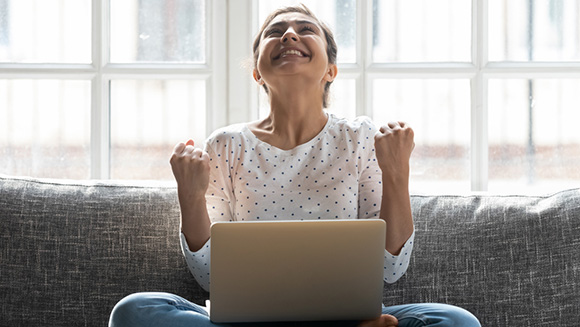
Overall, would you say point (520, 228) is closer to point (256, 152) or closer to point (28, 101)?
point (256, 152)

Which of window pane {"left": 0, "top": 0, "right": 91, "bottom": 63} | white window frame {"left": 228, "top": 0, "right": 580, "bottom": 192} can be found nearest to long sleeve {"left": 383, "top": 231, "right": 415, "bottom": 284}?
white window frame {"left": 228, "top": 0, "right": 580, "bottom": 192}

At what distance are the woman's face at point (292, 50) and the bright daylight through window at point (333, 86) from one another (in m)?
0.45

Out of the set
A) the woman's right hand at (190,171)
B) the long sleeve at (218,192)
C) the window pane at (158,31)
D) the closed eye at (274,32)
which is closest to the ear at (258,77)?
the closed eye at (274,32)

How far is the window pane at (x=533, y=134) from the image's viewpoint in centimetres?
232

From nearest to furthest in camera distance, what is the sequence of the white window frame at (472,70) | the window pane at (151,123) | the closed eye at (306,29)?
1. the closed eye at (306,29)
2. the white window frame at (472,70)
3. the window pane at (151,123)

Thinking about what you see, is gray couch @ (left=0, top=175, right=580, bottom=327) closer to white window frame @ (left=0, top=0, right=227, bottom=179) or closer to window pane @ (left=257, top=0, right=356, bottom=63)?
white window frame @ (left=0, top=0, right=227, bottom=179)

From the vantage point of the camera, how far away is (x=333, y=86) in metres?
2.26

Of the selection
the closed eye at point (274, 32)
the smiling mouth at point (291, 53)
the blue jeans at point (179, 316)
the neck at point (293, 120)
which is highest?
the closed eye at point (274, 32)

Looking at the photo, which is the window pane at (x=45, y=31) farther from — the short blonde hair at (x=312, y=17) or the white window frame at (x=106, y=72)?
the short blonde hair at (x=312, y=17)

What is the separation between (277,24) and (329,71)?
0.21m

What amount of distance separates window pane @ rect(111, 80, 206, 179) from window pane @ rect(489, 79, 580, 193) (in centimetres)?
100

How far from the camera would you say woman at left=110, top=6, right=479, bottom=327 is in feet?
5.49

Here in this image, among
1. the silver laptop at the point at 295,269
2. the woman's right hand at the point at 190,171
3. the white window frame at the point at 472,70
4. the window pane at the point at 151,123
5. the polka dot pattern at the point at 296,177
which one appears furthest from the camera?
the window pane at the point at 151,123

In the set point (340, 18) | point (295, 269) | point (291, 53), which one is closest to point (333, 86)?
point (340, 18)
